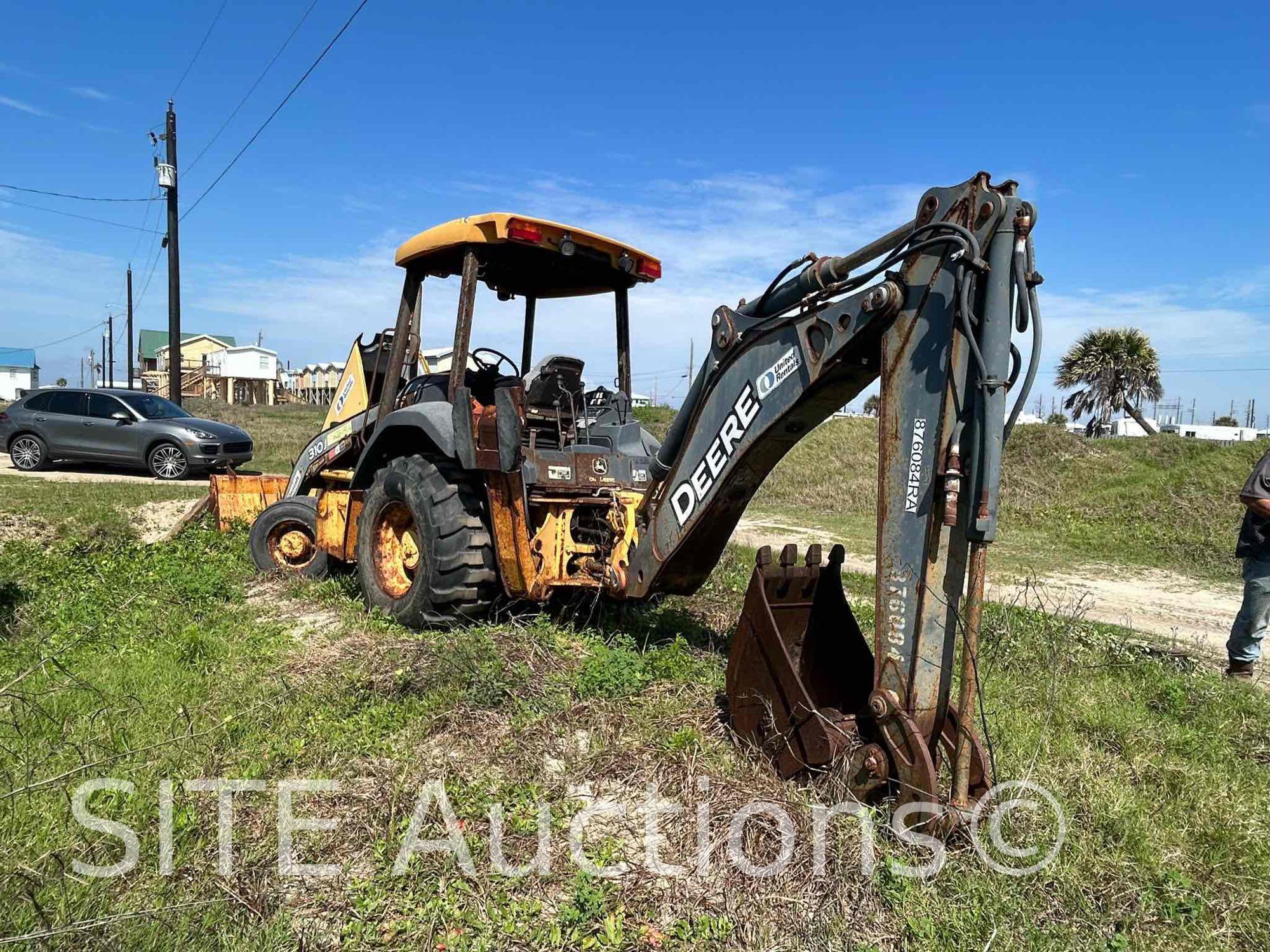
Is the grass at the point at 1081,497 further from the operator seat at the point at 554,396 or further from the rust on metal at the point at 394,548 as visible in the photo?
the rust on metal at the point at 394,548

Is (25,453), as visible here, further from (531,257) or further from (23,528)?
(531,257)

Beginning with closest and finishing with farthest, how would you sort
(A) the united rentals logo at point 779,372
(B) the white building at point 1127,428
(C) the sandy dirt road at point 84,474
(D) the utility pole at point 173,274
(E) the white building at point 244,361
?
(A) the united rentals logo at point 779,372 → (C) the sandy dirt road at point 84,474 → (D) the utility pole at point 173,274 → (B) the white building at point 1127,428 → (E) the white building at point 244,361

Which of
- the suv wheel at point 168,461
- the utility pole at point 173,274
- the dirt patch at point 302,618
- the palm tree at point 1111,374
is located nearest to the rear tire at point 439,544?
the dirt patch at point 302,618

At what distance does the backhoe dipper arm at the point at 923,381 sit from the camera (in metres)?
2.82

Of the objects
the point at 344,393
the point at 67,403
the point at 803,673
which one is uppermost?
the point at 67,403

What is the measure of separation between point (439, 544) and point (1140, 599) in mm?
7094

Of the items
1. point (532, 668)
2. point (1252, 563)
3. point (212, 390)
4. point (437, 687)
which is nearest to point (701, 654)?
point (532, 668)

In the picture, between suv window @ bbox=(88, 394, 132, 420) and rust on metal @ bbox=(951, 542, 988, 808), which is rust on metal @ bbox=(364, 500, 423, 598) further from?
suv window @ bbox=(88, 394, 132, 420)

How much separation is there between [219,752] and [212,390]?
4677cm

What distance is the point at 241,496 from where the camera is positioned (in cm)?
886

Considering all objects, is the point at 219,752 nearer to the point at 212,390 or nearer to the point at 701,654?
the point at 701,654

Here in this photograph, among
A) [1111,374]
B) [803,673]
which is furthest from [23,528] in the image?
[1111,374]

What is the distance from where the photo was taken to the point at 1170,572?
10250 mm

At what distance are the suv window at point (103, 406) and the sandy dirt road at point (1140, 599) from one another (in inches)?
436
